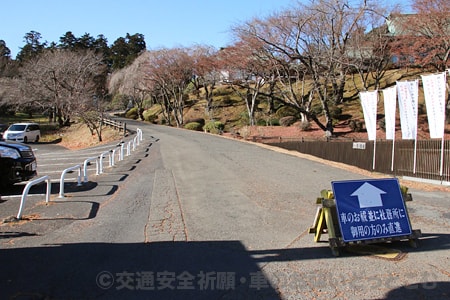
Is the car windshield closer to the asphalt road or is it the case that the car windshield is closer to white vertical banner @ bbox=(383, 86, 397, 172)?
the asphalt road

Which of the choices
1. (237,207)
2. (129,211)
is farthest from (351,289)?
(129,211)

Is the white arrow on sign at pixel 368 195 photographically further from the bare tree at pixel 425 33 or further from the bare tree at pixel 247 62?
the bare tree at pixel 425 33

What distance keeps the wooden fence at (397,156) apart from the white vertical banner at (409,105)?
431 millimetres

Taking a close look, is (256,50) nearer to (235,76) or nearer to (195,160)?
(235,76)

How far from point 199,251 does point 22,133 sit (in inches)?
1173

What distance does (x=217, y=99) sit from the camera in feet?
167

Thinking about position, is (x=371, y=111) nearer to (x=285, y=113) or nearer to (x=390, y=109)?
(x=390, y=109)

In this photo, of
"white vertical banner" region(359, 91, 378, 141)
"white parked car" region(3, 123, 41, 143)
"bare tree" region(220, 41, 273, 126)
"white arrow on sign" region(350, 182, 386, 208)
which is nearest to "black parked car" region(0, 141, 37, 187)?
"white arrow on sign" region(350, 182, 386, 208)

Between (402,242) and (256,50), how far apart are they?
844 inches

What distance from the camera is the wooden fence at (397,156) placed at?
13673 millimetres

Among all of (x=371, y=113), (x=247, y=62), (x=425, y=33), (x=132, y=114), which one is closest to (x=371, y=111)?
(x=371, y=113)

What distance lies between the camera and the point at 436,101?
1364 centimetres

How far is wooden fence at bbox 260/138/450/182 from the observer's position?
13.7 metres

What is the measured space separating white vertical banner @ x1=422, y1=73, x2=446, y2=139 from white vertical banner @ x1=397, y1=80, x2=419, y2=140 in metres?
0.60
